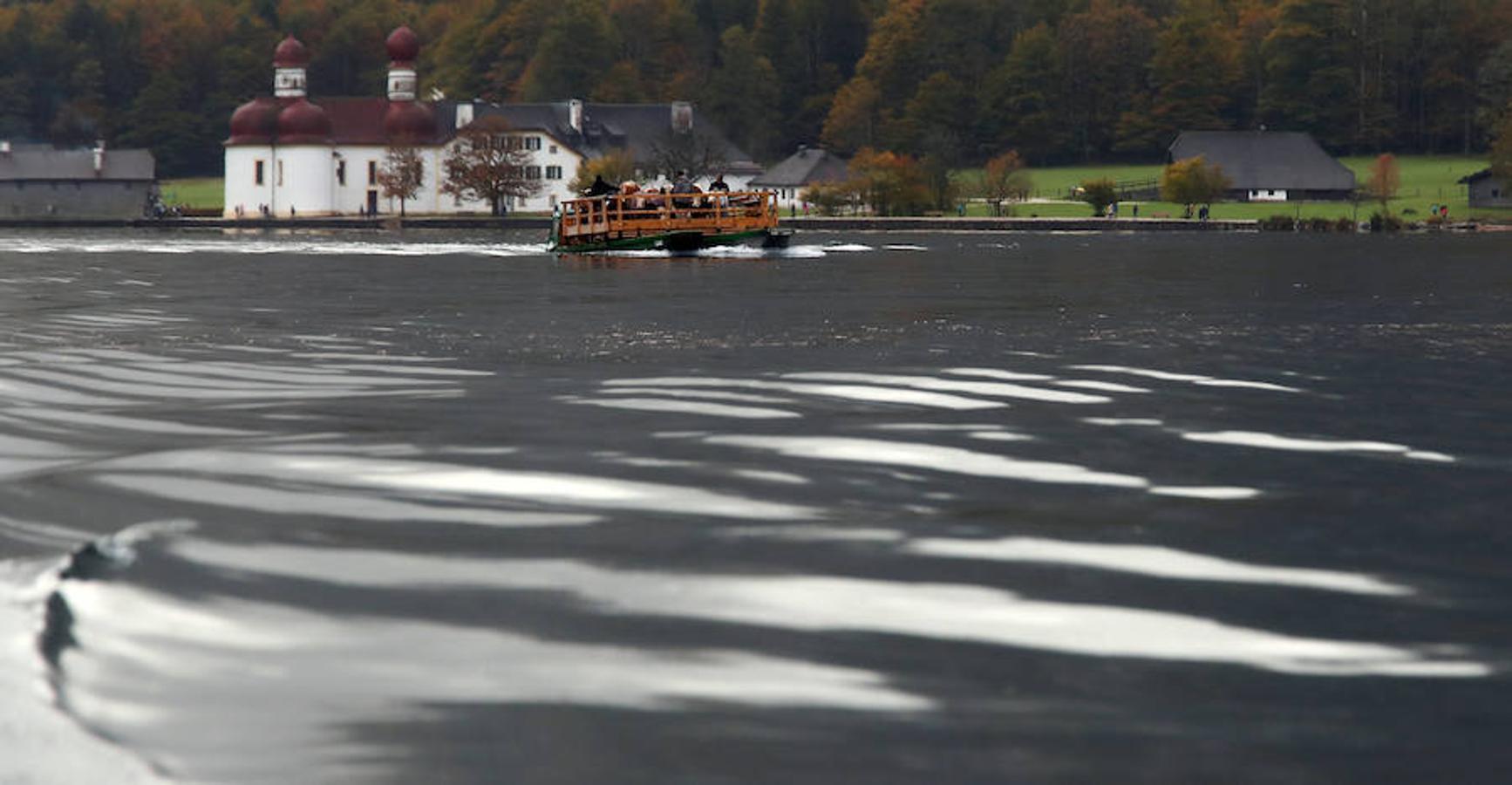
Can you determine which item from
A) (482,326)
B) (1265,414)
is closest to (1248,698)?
(1265,414)

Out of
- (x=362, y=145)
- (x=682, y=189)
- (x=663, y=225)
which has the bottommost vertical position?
(x=663, y=225)

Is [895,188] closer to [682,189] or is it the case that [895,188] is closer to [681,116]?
[681,116]

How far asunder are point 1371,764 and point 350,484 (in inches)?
303

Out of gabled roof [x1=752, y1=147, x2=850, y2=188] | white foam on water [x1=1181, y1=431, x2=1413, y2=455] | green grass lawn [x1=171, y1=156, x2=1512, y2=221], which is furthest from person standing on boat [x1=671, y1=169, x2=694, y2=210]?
gabled roof [x1=752, y1=147, x2=850, y2=188]

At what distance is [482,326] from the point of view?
3148 centimetres

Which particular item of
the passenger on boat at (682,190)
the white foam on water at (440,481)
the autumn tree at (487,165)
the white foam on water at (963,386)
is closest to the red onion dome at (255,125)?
the autumn tree at (487,165)

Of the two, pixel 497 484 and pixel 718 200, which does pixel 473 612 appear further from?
pixel 718 200

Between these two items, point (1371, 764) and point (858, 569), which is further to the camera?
point (858, 569)

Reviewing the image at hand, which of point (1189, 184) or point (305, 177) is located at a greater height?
point (305, 177)

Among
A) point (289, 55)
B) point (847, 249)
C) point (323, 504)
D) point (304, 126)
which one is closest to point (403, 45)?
point (289, 55)

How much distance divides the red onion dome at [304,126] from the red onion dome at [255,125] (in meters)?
0.83

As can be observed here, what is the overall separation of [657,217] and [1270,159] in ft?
298

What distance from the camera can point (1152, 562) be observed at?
11.3m

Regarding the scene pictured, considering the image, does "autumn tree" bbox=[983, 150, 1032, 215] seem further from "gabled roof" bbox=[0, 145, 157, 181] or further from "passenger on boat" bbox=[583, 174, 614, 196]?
"passenger on boat" bbox=[583, 174, 614, 196]
